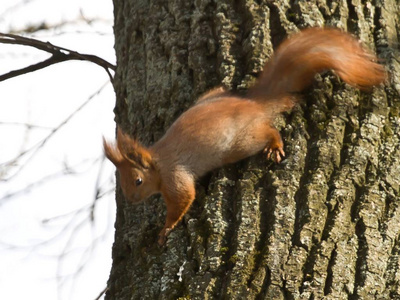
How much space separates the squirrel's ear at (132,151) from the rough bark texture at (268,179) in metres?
0.03

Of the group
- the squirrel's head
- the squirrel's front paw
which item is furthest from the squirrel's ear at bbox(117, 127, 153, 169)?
the squirrel's front paw

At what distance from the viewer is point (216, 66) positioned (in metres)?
1.91

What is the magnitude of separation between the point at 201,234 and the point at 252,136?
37 cm

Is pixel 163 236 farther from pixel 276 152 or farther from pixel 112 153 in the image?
pixel 112 153

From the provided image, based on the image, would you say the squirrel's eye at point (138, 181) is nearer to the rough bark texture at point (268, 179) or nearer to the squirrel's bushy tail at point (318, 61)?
the rough bark texture at point (268, 179)

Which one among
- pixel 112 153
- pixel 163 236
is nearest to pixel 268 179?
pixel 163 236

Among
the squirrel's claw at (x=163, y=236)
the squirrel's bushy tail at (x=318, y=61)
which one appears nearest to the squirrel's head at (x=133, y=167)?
the squirrel's claw at (x=163, y=236)

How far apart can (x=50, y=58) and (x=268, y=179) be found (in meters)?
1.42

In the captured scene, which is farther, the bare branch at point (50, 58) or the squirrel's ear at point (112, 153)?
the bare branch at point (50, 58)

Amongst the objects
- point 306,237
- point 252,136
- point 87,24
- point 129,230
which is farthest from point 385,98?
point 87,24

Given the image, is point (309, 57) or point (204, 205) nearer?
point (204, 205)

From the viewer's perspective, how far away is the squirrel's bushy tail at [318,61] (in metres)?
1.79

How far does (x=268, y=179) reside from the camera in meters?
1.66

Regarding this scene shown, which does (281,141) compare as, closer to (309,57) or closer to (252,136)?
(252,136)
